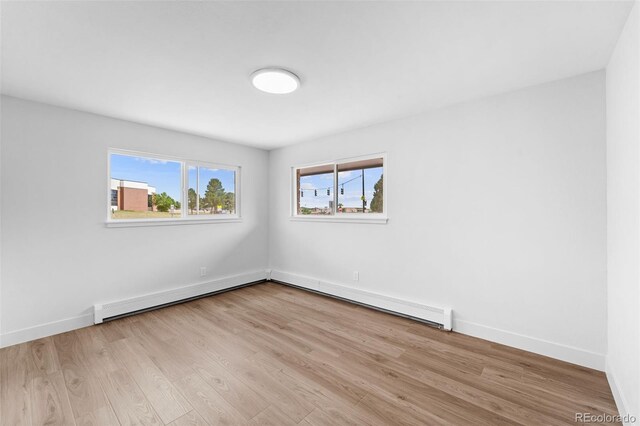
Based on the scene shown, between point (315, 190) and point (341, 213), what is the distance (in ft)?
2.28

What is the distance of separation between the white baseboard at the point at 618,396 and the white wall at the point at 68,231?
A: 14.8 feet

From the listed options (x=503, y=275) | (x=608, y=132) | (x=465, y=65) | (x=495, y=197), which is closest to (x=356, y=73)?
(x=465, y=65)

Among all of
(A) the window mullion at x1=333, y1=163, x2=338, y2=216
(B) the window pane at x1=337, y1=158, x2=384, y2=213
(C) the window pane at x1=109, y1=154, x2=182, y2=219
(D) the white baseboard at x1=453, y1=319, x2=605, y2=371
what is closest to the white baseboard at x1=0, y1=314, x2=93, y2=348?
(C) the window pane at x1=109, y1=154, x2=182, y2=219

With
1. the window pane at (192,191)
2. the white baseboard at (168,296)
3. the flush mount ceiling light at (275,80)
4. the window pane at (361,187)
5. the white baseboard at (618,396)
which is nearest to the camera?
the white baseboard at (618,396)

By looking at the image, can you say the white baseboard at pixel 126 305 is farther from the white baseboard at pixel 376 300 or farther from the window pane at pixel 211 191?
the window pane at pixel 211 191

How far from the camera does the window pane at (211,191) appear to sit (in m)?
4.18

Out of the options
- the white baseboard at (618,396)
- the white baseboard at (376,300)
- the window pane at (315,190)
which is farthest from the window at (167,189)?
the white baseboard at (618,396)

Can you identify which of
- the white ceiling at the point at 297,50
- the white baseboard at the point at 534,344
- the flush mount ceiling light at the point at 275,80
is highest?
the white ceiling at the point at 297,50

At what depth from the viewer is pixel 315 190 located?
456 cm

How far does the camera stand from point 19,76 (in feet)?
7.43

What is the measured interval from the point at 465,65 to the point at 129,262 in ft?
14.0

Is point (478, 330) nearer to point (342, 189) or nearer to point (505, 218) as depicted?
point (505, 218)

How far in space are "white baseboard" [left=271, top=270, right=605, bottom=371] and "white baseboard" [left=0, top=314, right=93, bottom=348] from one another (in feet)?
9.49

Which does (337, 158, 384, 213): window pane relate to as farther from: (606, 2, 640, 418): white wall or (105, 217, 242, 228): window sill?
(606, 2, 640, 418): white wall
